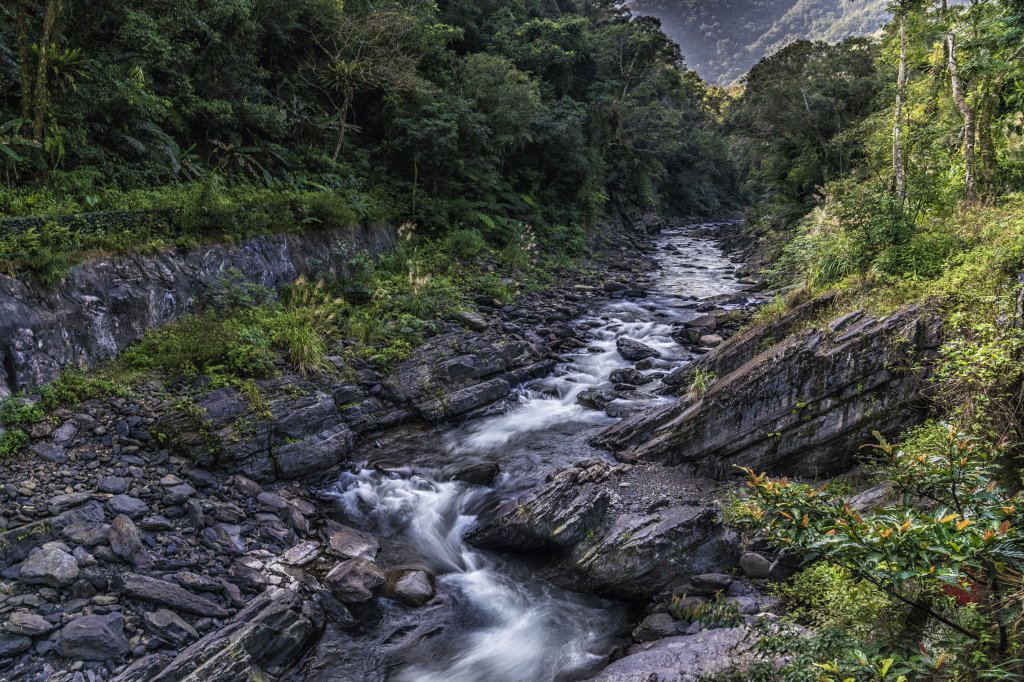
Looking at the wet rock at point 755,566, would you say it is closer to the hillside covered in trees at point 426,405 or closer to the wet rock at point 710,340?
the hillside covered in trees at point 426,405

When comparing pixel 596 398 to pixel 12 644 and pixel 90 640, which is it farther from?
pixel 12 644

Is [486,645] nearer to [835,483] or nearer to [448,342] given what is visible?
[835,483]

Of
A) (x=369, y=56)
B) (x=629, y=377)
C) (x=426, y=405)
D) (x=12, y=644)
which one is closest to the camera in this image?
(x=12, y=644)

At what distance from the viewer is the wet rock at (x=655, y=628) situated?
6.32m

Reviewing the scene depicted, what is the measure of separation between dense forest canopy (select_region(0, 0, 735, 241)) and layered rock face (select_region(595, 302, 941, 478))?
13048 mm

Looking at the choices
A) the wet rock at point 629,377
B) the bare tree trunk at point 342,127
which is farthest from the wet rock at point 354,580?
the bare tree trunk at point 342,127

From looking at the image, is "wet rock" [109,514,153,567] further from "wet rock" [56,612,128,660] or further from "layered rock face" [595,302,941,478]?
"layered rock face" [595,302,941,478]

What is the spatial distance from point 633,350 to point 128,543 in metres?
12.9

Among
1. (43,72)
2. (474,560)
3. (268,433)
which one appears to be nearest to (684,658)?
(474,560)

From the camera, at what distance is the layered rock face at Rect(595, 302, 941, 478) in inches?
313

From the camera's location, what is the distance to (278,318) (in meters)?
12.1

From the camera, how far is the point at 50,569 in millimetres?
5863

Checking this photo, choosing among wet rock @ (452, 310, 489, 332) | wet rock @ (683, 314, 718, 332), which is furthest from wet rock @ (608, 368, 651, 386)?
wet rock @ (683, 314, 718, 332)

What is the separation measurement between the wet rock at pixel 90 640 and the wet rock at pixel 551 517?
15.7ft
